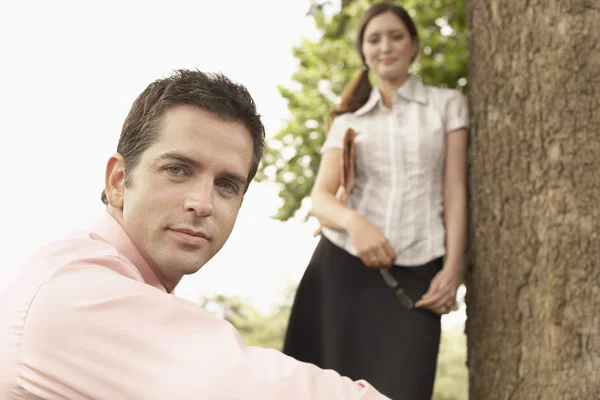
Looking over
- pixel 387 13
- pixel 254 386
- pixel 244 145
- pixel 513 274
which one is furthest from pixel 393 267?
pixel 254 386

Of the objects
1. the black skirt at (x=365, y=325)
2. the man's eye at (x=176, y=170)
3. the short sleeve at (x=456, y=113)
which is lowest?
the black skirt at (x=365, y=325)

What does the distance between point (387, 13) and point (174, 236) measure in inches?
92.6

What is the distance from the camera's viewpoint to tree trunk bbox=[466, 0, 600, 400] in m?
3.02

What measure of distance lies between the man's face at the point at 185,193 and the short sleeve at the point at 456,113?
1886 millimetres

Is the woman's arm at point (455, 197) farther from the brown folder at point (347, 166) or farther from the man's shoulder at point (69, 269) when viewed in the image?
the man's shoulder at point (69, 269)

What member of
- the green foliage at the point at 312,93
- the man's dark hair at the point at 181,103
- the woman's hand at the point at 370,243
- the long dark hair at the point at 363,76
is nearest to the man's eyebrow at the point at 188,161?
the man's dark hair at the point at 181,103

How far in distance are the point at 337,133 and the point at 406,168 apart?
412mm

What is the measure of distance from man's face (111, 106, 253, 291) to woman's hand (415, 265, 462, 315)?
167 centimetres

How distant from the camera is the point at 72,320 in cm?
139

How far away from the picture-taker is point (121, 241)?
6.02 feet

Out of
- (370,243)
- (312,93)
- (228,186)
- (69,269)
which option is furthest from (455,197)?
(312,93)

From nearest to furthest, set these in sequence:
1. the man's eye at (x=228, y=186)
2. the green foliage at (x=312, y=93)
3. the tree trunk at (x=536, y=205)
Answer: the man's eye at (x=228, y=186) → the tree trunk at (x=536, y=205) → the green foliage at (x=312, y=93)

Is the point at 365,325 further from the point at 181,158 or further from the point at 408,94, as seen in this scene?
the point at 181,158

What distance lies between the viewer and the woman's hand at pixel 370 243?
3.38m
